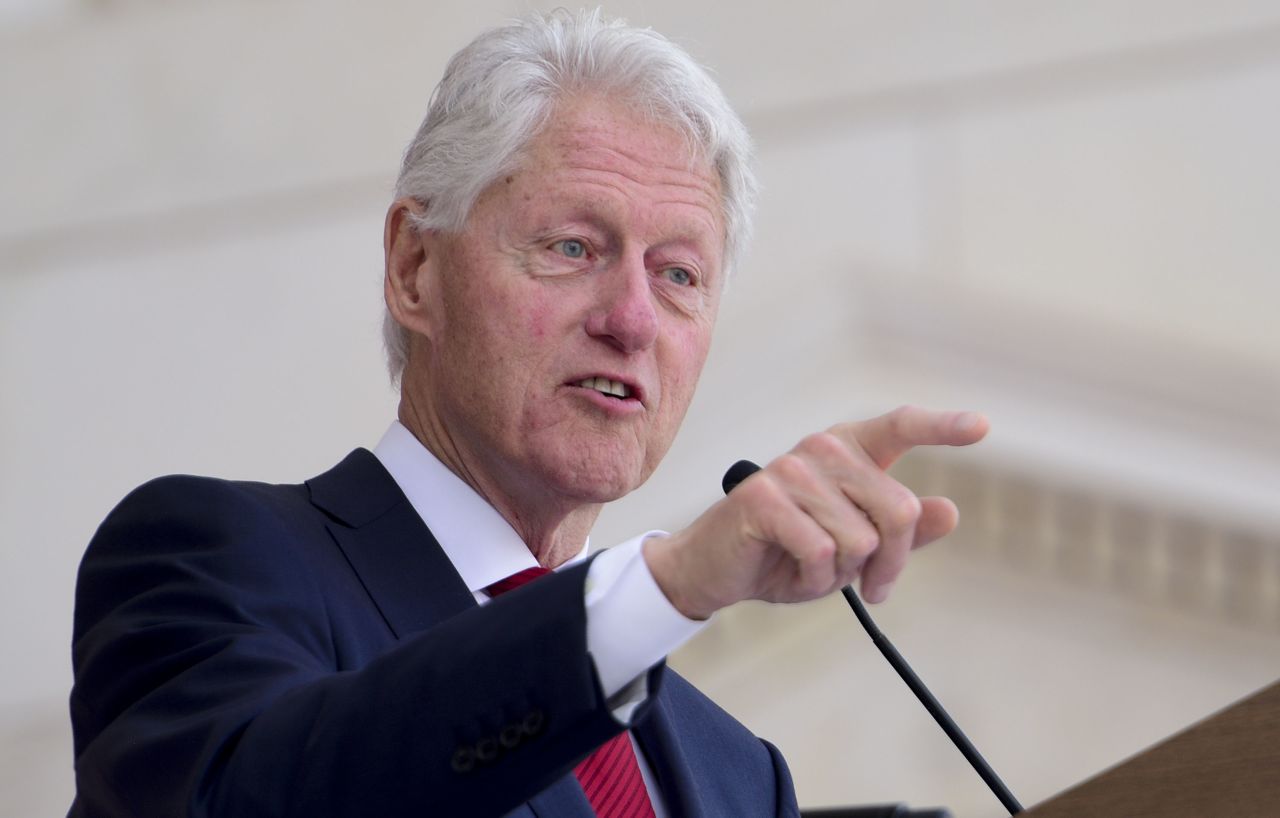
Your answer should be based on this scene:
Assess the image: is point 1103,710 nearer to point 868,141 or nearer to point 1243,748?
point 868,141

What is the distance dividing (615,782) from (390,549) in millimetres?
339

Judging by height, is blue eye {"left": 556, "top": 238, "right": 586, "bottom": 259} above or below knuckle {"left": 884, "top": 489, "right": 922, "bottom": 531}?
above

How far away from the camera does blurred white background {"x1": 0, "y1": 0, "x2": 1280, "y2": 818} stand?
5.07m

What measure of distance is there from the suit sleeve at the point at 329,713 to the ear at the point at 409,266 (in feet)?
2.42

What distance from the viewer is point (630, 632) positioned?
4.07ft

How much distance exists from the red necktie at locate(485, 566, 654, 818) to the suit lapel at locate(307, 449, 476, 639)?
0.32 ft

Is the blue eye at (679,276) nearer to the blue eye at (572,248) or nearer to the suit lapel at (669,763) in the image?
the blue eye at (572,248)

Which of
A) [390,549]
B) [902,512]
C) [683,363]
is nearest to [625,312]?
[683,363]

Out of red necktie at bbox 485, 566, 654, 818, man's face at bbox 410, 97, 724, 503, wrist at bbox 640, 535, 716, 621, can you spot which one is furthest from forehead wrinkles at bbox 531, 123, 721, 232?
wrist at bbox 640, 535, 716, 621

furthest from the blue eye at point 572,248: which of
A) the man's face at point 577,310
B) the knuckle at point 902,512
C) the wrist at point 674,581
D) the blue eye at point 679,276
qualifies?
the knuckle at point 902,512

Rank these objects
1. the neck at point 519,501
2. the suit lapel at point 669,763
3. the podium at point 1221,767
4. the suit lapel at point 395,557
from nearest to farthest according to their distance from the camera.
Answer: the podium at point 1221,767 < the suit lapel at point 395,557 < the suit lapel at point 669,763 < the neck at point 519,501

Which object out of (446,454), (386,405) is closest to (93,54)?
(386,405)

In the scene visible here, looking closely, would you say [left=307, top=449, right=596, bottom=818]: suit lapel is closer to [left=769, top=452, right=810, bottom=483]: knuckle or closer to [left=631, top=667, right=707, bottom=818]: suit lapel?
[left=631, top=667, right=707, bottom=818]: suit lapel

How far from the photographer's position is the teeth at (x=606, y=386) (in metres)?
2.03
